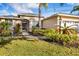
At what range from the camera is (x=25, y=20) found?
3312 mm

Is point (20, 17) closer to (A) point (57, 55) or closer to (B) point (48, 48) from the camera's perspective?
(B) point (48, 48)

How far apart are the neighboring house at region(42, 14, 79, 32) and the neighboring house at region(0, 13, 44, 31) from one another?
19 cm

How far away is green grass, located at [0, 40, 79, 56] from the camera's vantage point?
3.20 metres

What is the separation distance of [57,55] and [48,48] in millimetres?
211

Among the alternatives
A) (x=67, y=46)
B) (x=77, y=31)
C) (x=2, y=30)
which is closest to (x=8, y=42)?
(x=2, y=30)

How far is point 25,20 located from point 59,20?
65 cm

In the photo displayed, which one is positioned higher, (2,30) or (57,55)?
(2,30)

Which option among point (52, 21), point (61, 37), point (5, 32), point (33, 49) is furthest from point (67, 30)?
point (5, 32)

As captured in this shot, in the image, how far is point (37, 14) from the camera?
3.25 m

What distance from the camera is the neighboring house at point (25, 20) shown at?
3266 millimetres

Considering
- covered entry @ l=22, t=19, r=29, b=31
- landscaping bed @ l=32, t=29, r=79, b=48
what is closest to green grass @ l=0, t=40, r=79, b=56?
landscaping bed @ l=32, t=29, r=79, b=48

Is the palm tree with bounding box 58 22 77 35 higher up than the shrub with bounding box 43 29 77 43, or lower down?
higher up

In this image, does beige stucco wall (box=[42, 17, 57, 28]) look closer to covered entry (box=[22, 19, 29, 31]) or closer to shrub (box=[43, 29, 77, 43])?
shrub (box=[43, 29, 77, 43])

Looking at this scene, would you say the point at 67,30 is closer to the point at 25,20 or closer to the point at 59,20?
the point at 59,20
